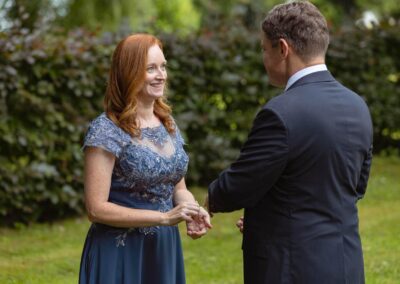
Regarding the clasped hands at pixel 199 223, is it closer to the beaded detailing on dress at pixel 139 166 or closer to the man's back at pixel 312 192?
the beaded detailing on dress at pixel 139 166

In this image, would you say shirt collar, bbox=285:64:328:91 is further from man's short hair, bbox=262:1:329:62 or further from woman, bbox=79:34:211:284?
woman, bbox=79:34:211:284

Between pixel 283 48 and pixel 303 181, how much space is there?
54 cm

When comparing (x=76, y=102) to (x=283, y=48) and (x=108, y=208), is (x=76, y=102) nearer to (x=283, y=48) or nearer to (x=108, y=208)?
(x=108, y=208)

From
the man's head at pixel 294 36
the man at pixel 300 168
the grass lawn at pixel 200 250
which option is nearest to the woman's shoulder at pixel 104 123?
the man at pixel 300 168

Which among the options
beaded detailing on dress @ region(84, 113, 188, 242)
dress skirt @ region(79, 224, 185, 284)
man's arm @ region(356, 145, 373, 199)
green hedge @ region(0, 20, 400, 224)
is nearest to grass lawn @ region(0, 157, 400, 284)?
green hedge @ region(0, 20, 400, 224)

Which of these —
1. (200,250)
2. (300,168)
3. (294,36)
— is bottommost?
(200,250)

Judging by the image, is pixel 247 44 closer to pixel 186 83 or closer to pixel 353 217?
pixel 186 83

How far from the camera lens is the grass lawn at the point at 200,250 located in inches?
274

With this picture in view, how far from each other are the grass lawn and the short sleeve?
304 centimetres

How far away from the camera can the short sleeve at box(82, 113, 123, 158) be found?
12.8ft

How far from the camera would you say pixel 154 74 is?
13.5 ft

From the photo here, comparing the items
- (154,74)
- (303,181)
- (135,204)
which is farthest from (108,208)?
(303,181)

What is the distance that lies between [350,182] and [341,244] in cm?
26

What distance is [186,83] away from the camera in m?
10.4
